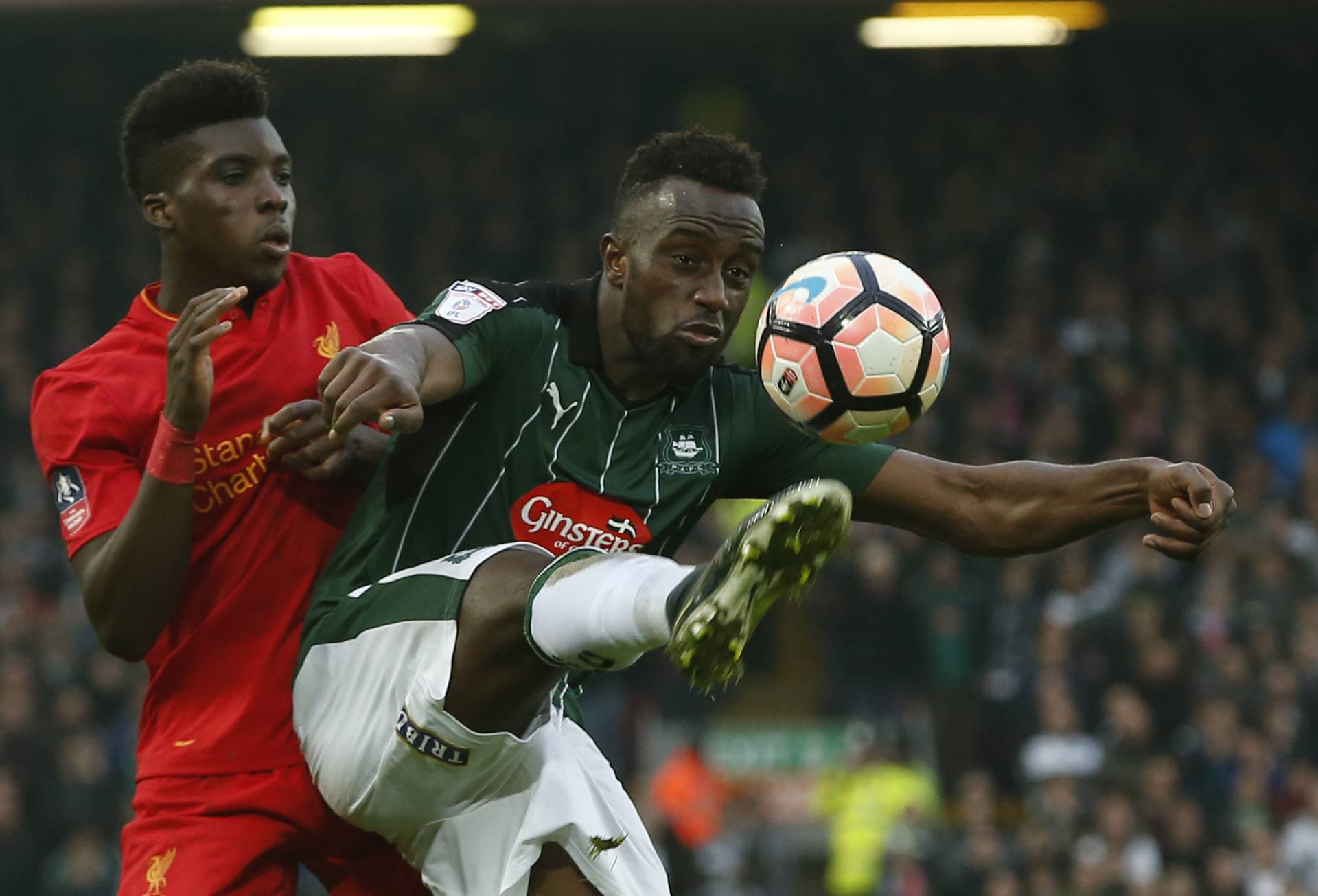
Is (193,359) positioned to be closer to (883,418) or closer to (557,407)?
(557,407)

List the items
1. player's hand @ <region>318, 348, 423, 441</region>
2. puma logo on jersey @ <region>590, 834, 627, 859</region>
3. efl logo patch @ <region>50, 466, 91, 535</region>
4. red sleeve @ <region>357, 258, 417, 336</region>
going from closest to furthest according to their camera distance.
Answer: player's hand @ <region>318, 348, 423, 441</region>, puma logo on jersey @ <region>590, 834, 627, 859</region>, efl logo patch @ <region>50, 466, 91, 535</region>, red sleeve @ <region>357, 258, 417, 336</region>

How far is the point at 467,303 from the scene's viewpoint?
437cm

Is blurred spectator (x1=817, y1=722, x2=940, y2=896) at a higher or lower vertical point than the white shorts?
lower

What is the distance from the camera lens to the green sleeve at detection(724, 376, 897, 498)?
452cm

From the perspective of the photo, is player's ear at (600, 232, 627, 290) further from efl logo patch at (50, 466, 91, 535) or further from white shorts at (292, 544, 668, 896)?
efl logo patch at (50, 466, 91, 535)

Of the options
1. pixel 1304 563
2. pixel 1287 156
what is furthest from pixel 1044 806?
pixel 1287 156

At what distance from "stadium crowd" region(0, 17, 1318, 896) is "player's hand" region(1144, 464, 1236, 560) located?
7.53m

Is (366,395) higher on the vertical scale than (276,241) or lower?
lower

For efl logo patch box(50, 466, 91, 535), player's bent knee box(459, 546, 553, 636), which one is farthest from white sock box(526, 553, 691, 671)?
efl logo patch box(50, 466, 91, 535)

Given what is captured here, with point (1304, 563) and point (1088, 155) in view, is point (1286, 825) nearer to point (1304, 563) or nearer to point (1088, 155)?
point (1304, 563)

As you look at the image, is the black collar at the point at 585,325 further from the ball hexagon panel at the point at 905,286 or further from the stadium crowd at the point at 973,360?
the stadium crowd at the point at 973,360

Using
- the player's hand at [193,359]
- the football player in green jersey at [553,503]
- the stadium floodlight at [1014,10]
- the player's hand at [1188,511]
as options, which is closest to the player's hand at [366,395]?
the football player in green jersey at [553,503]

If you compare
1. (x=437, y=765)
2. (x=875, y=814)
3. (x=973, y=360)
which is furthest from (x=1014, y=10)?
(x=437, y=765)

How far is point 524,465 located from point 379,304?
2.65 feet
